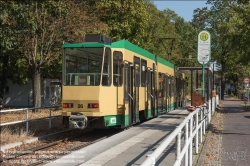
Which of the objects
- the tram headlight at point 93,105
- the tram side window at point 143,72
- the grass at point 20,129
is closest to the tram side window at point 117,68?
the tram headlight at point 93,105

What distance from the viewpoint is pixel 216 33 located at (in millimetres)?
58094

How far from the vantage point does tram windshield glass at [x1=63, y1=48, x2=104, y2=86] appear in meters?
14.4

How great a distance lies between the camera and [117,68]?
15062mm

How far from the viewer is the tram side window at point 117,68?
48.8 feet

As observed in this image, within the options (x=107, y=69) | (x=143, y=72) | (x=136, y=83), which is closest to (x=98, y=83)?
(x=107, y=69)

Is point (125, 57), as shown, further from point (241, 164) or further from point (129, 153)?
point (241, 164)

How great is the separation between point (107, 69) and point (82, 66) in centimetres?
87

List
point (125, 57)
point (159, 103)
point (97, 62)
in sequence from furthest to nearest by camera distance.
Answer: point (159, 103), point (125, 57), point (97, 62)

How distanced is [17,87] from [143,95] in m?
32.3

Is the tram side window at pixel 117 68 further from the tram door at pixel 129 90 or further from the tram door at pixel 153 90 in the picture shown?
the tram door at pixel 153 90

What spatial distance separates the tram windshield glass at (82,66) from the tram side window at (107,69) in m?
0.15

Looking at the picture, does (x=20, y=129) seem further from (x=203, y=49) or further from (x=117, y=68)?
(x=203, y=49)

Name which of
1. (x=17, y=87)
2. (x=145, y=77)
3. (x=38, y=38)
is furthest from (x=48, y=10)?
(x=17, y=87)

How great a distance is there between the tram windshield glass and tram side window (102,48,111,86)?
0.50ft
